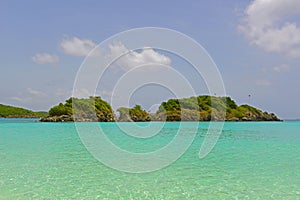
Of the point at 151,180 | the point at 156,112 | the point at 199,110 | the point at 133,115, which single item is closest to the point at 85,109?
the point at 133,115

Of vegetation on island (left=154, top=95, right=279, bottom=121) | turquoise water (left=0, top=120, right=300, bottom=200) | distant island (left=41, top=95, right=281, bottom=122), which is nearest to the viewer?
turquoise water (left=0, top=120, right=300, bottom=200)

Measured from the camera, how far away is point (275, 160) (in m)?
17.9

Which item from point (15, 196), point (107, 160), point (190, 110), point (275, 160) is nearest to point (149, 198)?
point (15, 196)

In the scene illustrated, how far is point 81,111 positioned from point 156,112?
95.9 feet

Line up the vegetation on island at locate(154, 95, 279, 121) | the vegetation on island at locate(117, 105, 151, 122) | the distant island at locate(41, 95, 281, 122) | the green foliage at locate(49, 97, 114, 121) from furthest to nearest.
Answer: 1. the vegetation on island at locate(154, 95, 279, 121)
2. the vegetation on island at locate(117, 105, 151, 122)
3. the distant island at locate(41, 95, 281, 122)
4. the green foliage at locate(49, 97, 114, 121)

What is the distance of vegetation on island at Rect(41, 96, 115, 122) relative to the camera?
10888cm

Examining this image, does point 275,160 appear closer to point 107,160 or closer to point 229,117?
point 107,160

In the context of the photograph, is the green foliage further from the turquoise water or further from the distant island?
the turquoise water

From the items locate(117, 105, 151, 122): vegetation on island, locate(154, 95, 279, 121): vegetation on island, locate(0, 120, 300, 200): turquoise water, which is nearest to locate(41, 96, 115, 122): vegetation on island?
locate(117, 105, 151, 122): vegetation on island

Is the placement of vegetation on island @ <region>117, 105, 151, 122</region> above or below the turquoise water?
above

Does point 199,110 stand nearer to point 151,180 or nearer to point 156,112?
point 156,112

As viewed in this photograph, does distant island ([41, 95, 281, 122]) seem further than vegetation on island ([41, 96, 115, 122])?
Yes

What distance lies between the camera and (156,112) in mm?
120875

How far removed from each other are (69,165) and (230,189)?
8103 mm
